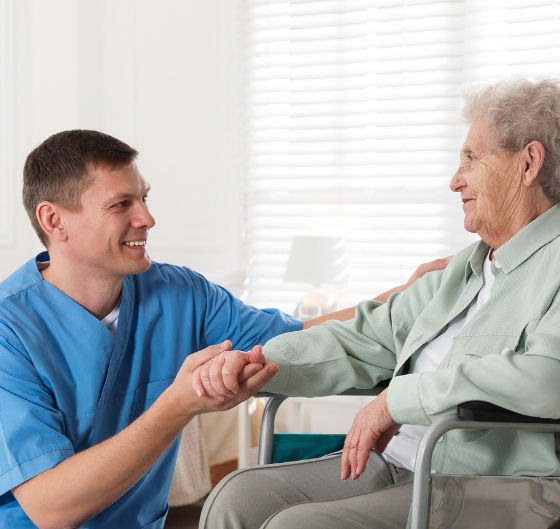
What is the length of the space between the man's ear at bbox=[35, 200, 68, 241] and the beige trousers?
0.63 m

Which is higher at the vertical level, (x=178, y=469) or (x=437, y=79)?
(x=437, y=79)

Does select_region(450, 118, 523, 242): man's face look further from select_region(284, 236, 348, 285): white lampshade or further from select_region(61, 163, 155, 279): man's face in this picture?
select_region(284, 236, 348, 285): white lampshade

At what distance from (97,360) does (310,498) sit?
513 mm

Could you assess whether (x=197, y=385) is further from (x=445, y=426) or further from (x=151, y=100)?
(x=151, y=100)

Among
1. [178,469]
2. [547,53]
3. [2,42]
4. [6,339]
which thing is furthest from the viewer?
[2,42]

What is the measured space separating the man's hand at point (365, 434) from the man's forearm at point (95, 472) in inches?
11.4

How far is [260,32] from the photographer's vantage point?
4.13 metres

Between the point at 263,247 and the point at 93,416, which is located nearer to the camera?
the point at 93,416

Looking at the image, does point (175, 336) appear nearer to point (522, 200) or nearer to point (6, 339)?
point (6, 339)

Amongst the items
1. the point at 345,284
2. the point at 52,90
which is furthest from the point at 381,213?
the point at 52,90

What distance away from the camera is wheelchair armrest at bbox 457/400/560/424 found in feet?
4.09

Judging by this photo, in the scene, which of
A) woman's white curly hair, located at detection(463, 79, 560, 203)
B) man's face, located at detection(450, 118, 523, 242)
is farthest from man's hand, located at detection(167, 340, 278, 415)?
woman's white curly hair, located at detection(463, 79, 560, 203)

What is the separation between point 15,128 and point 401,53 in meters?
2.10

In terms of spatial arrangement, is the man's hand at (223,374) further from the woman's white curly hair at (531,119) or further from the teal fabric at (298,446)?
the woman's white curly hair at (531,119)
